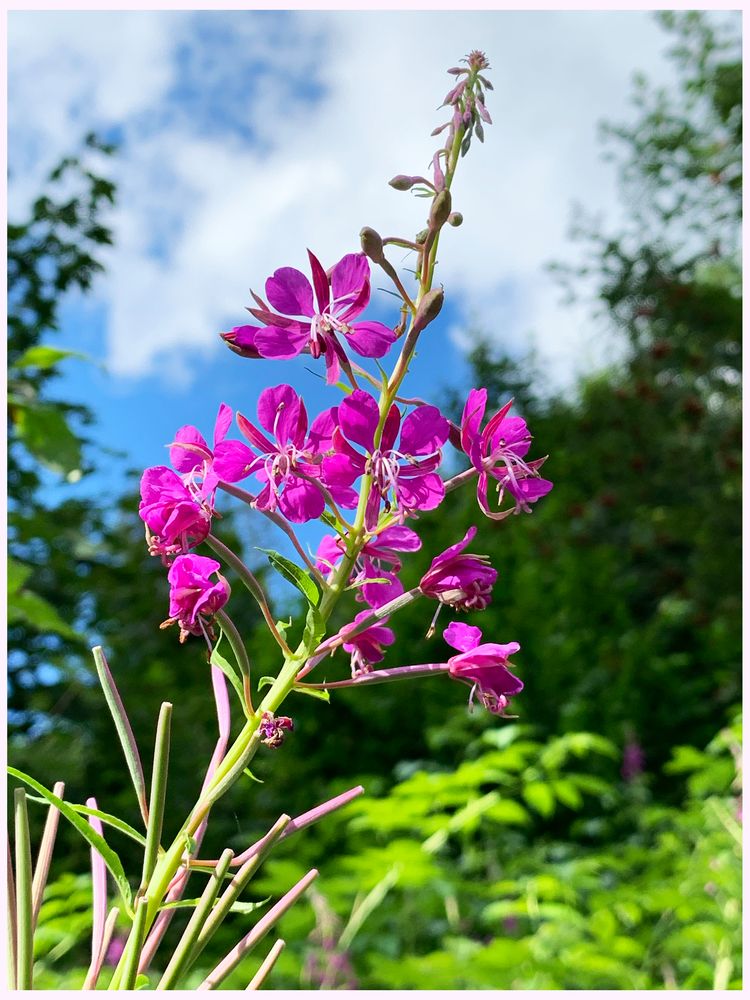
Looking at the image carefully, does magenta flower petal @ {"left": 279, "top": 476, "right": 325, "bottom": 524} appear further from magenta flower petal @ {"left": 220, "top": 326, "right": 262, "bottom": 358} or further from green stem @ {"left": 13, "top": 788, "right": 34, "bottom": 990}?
green stem @ {"left": 13, "top": 788, "right": 34, "bottom": 990}

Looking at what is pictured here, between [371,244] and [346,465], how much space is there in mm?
118

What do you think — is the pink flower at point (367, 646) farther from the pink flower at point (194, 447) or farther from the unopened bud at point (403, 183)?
the unopened bud at point (403, 183)

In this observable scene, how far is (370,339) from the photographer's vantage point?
0.49 meters

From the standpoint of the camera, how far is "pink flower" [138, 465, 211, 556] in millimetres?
480

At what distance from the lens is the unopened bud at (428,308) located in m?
0.46

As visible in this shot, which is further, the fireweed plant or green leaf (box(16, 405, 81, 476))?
green leaf (box(16, 405, 81, 476))

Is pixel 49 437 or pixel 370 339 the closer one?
pixel 370 339

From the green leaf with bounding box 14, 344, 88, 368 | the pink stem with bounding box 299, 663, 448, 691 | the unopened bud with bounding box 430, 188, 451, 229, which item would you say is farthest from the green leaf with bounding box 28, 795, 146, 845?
the green leaf with bounding box 14, 344, 88, 368

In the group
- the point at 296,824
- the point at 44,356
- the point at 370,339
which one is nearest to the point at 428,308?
the point at 370,339

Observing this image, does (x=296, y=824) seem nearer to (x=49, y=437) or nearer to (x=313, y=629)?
(x=313, y=629)

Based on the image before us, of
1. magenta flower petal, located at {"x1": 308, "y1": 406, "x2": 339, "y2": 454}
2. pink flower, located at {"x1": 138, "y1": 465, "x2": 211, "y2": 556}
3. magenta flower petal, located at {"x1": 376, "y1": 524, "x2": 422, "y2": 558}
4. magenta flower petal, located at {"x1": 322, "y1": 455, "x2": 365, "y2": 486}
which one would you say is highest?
magenta flower petal, located at {"x1": 308, "y1": 406, "x2": 339, "y2": 454}

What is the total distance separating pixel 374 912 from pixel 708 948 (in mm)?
726

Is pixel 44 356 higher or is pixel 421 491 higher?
pixel 44 356

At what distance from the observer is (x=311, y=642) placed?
1.52 feet
